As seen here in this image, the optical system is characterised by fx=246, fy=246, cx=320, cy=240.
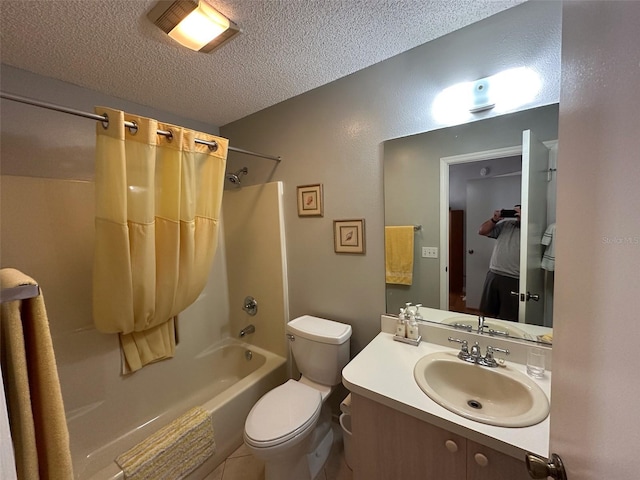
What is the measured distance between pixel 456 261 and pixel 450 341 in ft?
1.36

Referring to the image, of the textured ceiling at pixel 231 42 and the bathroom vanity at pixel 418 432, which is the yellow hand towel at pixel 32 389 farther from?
the textured ceiling at pixel 231 42

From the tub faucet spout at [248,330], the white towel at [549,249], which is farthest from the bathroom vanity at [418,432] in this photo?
the tub faucet spout at [248,330]

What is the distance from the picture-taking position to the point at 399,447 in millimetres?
956

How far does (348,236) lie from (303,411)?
1.02 m

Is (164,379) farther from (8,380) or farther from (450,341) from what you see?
(450,341)

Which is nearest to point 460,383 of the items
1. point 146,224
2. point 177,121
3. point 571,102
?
point 571,102

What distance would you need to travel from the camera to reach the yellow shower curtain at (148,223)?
1.20m

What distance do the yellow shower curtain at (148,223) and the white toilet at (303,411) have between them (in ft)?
2.61

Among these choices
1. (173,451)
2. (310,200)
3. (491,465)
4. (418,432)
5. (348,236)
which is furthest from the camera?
(310,200)

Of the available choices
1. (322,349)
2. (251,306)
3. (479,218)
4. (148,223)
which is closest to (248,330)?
(251,306)

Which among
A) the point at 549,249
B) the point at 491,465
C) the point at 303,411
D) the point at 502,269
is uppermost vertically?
the point at 549,249

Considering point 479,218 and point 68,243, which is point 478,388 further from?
point 68,243

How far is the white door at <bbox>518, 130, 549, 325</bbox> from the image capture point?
3.49 feet

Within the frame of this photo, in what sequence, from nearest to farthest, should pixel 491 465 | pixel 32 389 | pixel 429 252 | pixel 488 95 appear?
1. pixel 32 389
2. pixel 491 465
3. pixel 488 95
4. pixel 429 252
